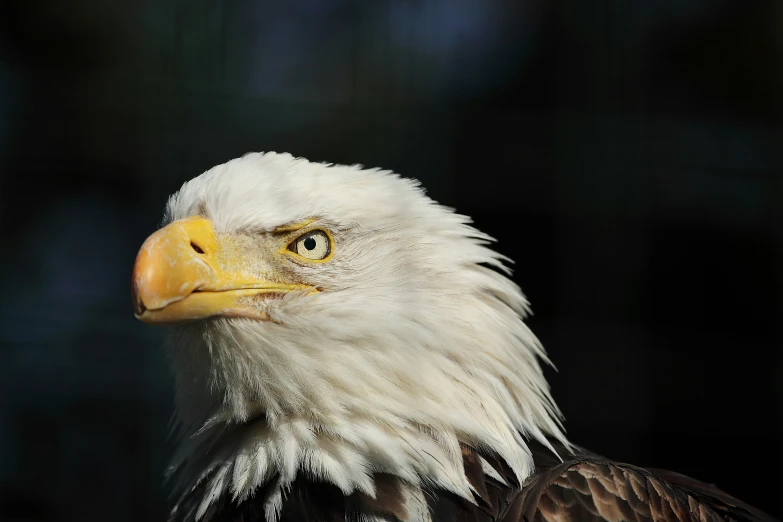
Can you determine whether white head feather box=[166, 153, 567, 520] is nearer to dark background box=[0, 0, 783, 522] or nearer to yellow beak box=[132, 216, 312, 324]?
yellow beak box=[132, 216, 312, 324]

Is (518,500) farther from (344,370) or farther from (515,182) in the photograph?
(515,182)

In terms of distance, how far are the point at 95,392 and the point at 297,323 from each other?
134 cm

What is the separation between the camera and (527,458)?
3.65 ft

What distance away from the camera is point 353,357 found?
A: 108 centimetres

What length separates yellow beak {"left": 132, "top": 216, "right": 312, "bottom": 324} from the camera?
1.02 meters

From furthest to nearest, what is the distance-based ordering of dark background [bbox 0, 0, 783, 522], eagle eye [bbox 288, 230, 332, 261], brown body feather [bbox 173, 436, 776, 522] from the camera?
dark background [bbox 0, 0, 783, 522] → eagle eye [bbox 288, 230, 332, 261] → brown body feather [bbox 173, 436, 776, 522]

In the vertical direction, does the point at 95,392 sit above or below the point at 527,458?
below

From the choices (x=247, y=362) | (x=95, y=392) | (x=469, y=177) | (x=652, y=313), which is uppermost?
(x=469, y=177)

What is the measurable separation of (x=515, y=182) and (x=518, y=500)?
3.79ft

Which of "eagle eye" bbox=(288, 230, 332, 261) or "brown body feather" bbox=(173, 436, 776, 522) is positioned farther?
"eagle eye" bbox=(288, 230, 332, 261)

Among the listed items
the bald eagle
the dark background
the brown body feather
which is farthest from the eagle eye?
the dark background

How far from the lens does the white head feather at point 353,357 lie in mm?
1064

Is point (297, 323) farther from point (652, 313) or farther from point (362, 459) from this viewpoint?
point (652, 313)

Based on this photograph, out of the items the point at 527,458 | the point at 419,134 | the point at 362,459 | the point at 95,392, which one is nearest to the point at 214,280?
the point at 362,459
